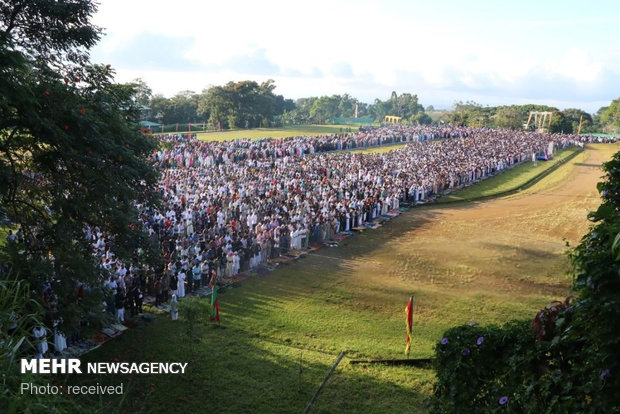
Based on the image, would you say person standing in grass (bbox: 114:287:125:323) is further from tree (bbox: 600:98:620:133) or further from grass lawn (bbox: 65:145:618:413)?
tree (bbox: 600:98:620:133)

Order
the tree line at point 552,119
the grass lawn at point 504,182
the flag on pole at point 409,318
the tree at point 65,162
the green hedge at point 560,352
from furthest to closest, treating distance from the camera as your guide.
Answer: the tree line at point 552,119
the grass lawn at point 504,182
the flag on pole at point 409,318
the tree at point 65,162
the green hedge at point 560,352

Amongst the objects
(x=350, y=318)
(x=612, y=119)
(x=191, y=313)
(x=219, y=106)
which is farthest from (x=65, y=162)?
(x=612, y=119)

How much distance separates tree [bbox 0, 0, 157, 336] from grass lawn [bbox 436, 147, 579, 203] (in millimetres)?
22943

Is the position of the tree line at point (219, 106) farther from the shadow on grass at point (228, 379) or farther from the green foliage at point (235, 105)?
the shadow on grass at point (228, 379)

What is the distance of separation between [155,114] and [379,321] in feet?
184

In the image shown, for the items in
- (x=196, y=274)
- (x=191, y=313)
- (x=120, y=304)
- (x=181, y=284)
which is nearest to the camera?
(x=191, y=313)

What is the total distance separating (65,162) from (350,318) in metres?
8.51

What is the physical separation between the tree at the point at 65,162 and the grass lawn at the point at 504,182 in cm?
2294

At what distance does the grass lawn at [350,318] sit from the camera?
31.8 feet

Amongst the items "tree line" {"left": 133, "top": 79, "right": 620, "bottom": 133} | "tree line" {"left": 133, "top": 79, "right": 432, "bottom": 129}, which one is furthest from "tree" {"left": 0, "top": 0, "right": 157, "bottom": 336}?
"tree line" {"left": 133, "top": 79, "right": 432, "bottom": 129}

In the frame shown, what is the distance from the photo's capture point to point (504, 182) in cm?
3597

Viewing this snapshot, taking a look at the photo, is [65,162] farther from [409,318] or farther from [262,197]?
[262,197]

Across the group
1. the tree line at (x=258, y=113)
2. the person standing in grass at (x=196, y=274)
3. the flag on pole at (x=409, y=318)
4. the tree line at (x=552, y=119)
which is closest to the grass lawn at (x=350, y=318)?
the flag on pole at (x=409, y=318)

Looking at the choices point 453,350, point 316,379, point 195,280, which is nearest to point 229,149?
point 195,280
